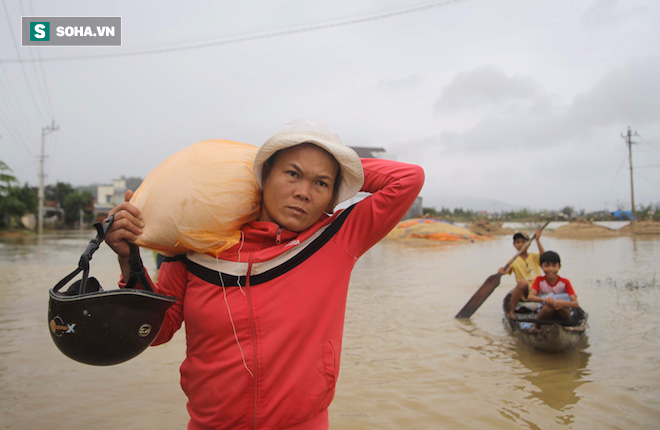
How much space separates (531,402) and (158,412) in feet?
10.1

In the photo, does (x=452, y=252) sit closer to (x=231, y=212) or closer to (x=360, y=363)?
(x=360, y=363)

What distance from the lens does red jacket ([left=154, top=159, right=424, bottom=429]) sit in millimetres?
1333

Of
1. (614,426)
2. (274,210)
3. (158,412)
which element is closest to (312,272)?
(274,210)

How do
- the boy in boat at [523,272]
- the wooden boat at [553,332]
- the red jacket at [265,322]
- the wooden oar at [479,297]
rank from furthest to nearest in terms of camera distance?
the wooden oar at [479,297], the boy in boat at [523,272], the wooden boat at [553,332], the red jacket at [265,322]

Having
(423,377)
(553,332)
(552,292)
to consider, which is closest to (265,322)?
(423,377)

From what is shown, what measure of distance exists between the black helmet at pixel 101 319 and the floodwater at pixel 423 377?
8.20ft

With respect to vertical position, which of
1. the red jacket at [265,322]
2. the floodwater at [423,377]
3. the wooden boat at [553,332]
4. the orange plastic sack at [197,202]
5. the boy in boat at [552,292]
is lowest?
the floodwater at [423,377]

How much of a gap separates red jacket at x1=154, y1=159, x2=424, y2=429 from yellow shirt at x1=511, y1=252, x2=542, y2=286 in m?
5.49

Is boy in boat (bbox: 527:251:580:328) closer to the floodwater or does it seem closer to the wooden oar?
the floodwater

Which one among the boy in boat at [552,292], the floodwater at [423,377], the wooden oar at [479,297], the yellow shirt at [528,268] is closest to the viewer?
the floodwater at [423,377]

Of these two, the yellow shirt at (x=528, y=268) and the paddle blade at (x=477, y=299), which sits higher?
the yellow shirt at (x=528, y=268)

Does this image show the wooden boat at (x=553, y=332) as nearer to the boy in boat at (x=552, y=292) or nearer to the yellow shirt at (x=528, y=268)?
the boy in boat at (x=552, y=292)

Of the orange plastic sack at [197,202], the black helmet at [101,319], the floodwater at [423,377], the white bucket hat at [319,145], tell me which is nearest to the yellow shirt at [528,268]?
the floodwater at [423,377]

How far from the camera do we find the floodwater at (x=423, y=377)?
11.7 feet
